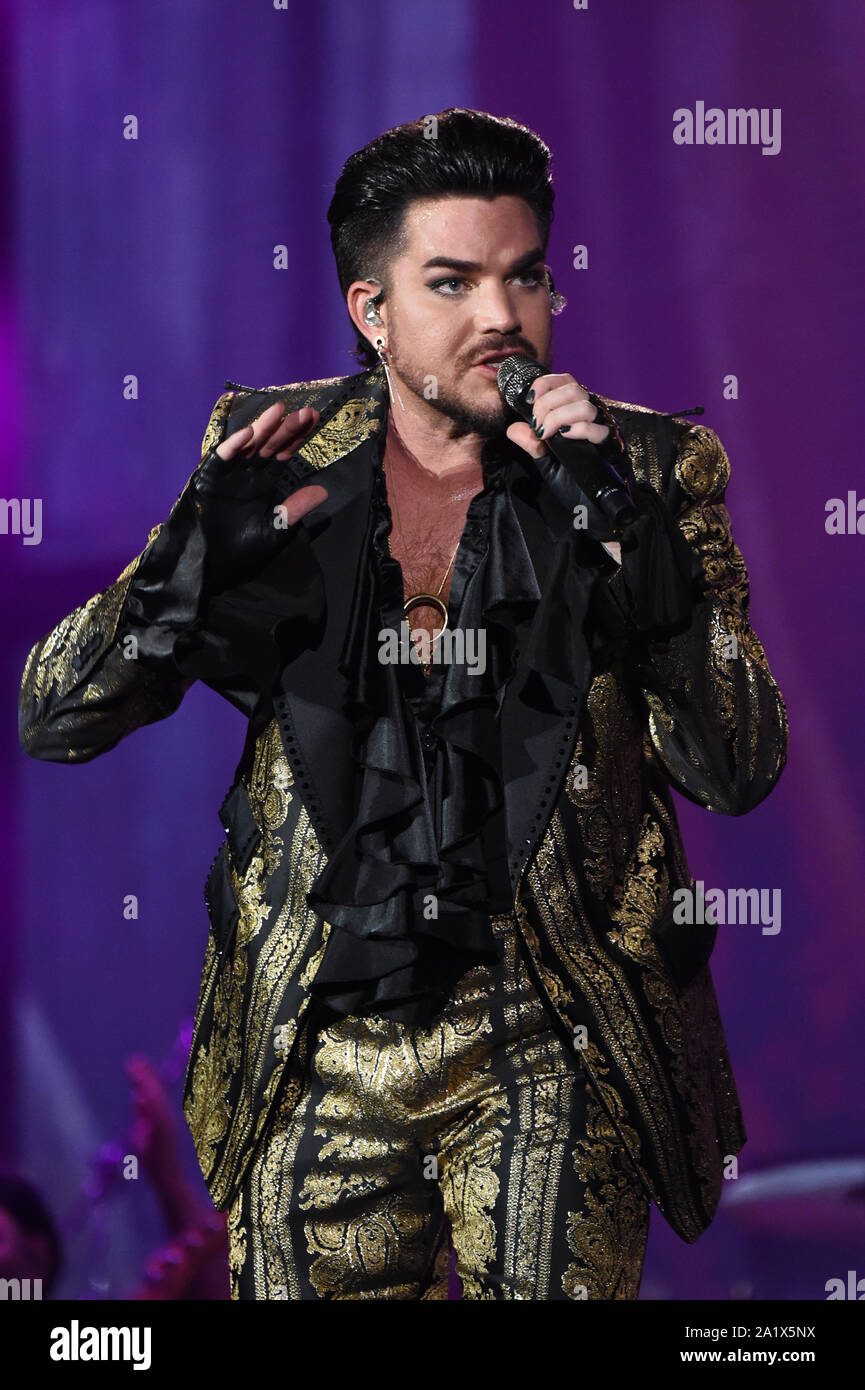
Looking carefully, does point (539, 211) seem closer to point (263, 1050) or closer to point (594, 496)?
point (594, 496)

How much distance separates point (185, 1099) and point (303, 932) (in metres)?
0.32

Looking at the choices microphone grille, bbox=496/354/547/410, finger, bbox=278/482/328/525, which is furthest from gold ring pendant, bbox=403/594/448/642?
microphone grille, bbox=496/354/547/410

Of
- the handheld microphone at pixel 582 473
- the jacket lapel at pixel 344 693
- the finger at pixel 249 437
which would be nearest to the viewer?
the handheld microphone at pixel 582 473

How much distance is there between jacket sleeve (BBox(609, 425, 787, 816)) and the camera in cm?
201

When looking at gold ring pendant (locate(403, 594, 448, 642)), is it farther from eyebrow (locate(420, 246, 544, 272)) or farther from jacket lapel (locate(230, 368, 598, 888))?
eyebrow (locate(420, 246, 544, 272))

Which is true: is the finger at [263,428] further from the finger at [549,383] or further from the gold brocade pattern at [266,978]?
the gold brocade pattern at [266,978]

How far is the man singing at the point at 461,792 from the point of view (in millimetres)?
1958

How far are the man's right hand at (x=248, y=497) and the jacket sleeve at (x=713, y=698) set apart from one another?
0.37 meters

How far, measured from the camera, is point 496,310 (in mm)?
2090

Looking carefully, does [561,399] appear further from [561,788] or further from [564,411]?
[561,788]

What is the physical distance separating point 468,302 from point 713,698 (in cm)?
54

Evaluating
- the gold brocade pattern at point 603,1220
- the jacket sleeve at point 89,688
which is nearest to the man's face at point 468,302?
the jacket sleeve at point 89,688

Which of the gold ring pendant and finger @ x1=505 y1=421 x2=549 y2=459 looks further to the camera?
the gold ring pendant

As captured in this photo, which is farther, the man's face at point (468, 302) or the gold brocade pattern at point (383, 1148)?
the man's face at point (468, 302)
